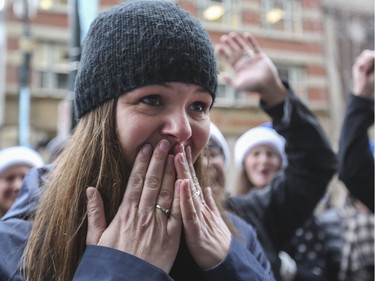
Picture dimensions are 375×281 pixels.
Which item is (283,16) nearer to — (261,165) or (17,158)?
(261,165)

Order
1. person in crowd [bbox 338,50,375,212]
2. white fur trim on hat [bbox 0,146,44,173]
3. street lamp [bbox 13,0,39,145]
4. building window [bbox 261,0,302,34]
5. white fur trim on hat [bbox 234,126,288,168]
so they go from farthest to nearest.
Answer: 1. building window [bbox 261,0,302,34]
2. street lamp [bbox 13,0,39,145]
3. white fur trim on hat [bbox 234,126,288,168]
4. white fur trim on hat [bbox 0,146,44,173]
5. person in crowd [bbox 338,50,375,212]

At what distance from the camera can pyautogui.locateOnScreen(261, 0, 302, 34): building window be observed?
44.8 ft

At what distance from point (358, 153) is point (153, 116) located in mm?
1202

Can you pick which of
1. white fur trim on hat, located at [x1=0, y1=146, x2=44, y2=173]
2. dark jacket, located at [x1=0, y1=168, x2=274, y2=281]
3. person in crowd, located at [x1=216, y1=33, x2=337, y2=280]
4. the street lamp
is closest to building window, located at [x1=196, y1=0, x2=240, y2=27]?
the street lamp

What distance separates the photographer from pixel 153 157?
3.85 ft

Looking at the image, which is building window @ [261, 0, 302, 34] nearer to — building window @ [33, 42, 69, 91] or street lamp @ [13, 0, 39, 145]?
building window @ [33, 42, 69, 91]

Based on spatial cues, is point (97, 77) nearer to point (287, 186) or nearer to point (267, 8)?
point (287, 186)

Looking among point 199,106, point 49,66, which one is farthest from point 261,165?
point 49,66

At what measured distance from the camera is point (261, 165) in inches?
121

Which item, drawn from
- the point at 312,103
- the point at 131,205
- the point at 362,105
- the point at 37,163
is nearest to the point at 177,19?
the point at 131,205

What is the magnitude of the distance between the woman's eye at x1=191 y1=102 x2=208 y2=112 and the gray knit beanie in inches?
1.9

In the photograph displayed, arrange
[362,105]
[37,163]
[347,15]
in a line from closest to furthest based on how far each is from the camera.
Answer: [362,105] → [37,163] → [347,15]

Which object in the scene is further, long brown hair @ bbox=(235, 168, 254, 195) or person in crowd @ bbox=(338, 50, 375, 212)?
long brown hair @ bbox=(235, 168, 254, 195)

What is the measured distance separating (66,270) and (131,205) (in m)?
0.24
